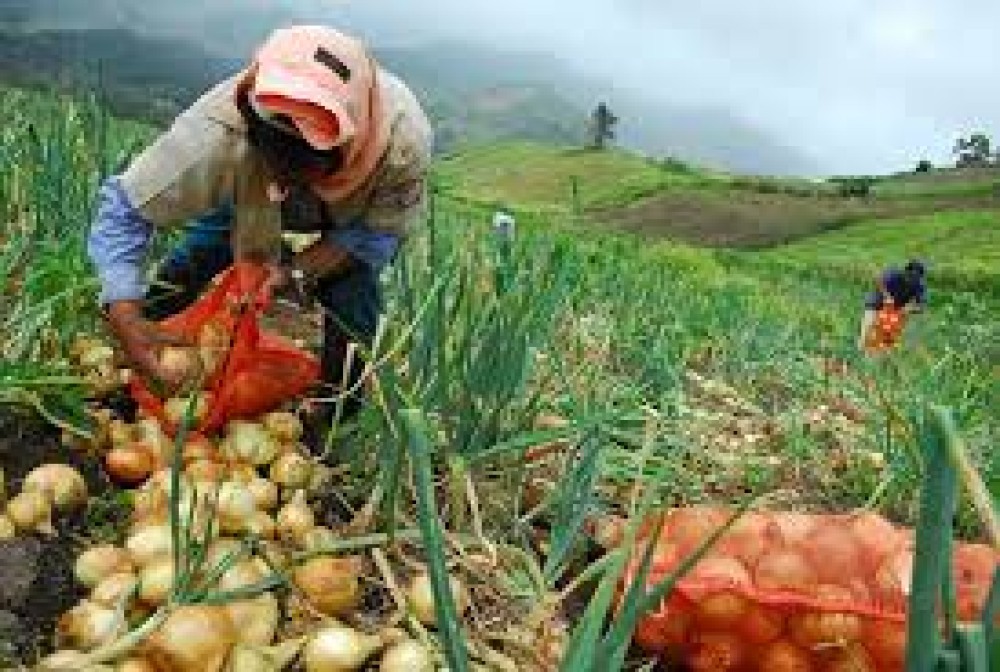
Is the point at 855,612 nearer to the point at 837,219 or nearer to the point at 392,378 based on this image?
the point at 392,378

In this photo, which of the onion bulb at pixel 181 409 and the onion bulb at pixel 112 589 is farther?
the onion bulb at pixel 181 409

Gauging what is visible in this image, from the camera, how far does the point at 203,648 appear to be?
5.22ft

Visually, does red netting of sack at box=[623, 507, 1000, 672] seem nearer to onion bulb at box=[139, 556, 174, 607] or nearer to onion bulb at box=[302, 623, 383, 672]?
onion bulb at box=[302, 623, 383, 672]

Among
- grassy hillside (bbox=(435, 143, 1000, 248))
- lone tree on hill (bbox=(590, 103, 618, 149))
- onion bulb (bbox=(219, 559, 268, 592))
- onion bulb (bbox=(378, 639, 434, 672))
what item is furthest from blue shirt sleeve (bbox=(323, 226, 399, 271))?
lone tree on hill (bbox=(590, 103, 618, 149))

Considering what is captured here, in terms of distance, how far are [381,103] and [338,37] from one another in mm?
208

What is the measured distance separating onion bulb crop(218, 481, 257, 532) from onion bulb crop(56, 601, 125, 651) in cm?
28

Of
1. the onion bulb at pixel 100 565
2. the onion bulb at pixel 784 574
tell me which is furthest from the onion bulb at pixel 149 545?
the onion bulb at pixel 784 574

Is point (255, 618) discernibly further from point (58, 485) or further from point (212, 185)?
point (212, 185)

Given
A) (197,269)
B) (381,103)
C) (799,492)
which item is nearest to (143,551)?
(381,103)

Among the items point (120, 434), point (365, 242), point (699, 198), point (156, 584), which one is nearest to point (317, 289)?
point (365, 242)

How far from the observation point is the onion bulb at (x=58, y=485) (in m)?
2.06

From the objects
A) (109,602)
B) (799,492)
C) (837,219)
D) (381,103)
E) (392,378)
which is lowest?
(837,219)

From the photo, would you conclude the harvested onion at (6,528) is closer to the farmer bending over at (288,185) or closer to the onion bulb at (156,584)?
the onion bulb at (156,584)

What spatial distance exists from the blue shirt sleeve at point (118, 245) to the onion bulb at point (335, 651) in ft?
3.09
